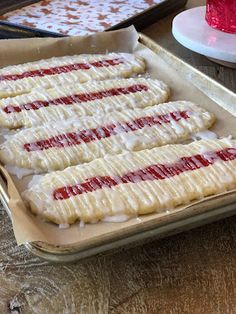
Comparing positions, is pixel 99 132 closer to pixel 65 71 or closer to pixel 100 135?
pixel 100 135

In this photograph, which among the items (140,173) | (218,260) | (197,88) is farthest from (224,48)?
(218,260)

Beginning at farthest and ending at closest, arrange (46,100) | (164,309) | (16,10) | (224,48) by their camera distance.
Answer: (16,10) < (224,48) < (46,100) < (164,309)

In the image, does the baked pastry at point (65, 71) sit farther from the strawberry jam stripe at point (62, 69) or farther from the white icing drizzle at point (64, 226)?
the white icing drizzle at point (64, 226)

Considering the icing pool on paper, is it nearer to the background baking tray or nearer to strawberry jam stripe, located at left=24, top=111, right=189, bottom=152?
the background baking tray

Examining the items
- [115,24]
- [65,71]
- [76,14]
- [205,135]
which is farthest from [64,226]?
A: [76,14]

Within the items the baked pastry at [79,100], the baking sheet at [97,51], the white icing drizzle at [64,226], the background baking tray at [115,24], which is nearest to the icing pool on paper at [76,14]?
the background baking tray at [115,24]

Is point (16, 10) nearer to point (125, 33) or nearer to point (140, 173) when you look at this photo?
point (125, 33)
